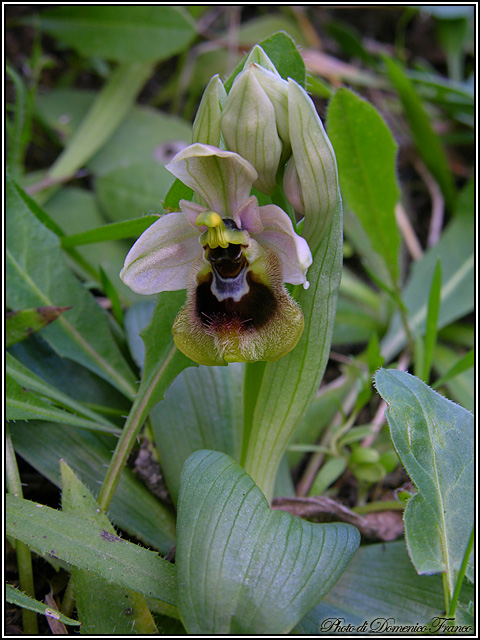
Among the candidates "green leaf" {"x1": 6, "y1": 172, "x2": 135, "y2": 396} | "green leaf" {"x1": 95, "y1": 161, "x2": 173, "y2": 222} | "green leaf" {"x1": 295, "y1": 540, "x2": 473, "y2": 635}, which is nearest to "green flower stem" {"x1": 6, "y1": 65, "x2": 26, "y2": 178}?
"green leaf" {"x1": 95, "y1": 161, "x2": 173, "y2": 222}

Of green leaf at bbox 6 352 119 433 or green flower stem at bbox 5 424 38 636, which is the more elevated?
green leaf at bbox 6 352 119 433

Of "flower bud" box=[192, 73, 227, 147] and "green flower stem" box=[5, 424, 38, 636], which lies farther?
"green flower stem" box=[5, 424, 38, 636]

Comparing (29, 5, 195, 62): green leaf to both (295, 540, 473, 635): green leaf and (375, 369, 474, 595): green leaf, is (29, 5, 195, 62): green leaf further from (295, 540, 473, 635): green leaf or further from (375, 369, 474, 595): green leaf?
(295, 540, 473, 635): green leaf

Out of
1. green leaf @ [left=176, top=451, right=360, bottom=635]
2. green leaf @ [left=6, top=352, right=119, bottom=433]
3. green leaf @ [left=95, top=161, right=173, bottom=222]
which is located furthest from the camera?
green leaf @ [left=95, top=161, right=173, bottom=222]

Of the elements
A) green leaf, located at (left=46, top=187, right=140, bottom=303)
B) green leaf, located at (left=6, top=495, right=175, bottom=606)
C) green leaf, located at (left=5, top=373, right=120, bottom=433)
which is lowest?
green leaf, located at (left=6, top=495, right=175, bottom=606)

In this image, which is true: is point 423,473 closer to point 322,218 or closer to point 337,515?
point 337,515

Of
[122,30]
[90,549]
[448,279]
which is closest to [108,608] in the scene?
[90,549]

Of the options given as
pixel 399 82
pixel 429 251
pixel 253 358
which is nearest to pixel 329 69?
pixel 399 82
